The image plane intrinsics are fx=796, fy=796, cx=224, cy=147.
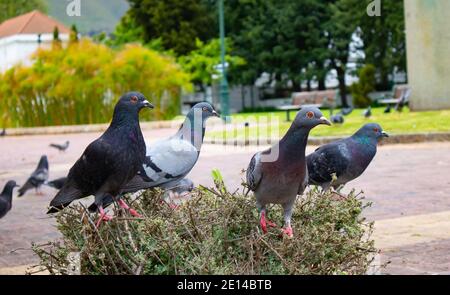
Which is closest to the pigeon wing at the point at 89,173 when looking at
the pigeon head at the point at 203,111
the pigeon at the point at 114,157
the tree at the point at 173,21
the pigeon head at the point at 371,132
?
the pigeon at the point at 114,157

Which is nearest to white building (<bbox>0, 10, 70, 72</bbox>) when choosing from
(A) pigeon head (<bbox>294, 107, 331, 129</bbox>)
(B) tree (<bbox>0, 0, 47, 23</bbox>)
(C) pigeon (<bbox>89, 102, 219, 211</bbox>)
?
(B) tree (<bbox>0, 0, 47, 23</bbox>)

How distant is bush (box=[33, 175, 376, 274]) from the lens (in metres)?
3.32

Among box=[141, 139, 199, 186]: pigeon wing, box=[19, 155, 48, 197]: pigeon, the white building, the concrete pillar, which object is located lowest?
box=[19, 155, 48, 197]: pigeon

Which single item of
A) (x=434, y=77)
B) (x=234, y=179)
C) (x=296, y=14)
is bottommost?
(x=234, y=179)

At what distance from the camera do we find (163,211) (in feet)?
12.8

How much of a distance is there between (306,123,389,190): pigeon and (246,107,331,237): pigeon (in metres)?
2.13

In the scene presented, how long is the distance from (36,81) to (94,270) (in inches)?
983

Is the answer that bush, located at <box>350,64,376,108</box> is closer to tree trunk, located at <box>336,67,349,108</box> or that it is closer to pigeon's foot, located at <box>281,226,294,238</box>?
tree trunk, located at <box>336,67,349,108</box>

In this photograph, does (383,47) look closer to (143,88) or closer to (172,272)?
(143,88)

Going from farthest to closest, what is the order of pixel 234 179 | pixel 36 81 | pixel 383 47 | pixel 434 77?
→ 1. pixel 383 47
2. pixel 36 81
3. pixel 434 77
4. pixel 234 179

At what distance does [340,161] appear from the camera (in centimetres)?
577

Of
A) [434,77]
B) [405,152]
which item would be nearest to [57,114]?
[434,77]

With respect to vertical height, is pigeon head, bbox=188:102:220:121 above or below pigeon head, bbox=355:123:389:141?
above

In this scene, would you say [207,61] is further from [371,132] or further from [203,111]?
[203,111]
